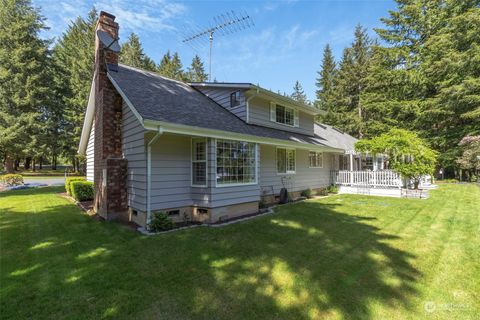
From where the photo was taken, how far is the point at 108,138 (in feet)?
26.4

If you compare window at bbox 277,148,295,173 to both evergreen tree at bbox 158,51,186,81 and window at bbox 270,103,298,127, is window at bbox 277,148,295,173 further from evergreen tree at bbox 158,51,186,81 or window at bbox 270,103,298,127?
evergreen tree at bbox 158,51,186,81

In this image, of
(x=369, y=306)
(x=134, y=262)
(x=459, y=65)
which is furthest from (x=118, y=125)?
(x=459, y=65)

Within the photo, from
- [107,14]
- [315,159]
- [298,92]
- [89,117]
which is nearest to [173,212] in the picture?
[107,14]

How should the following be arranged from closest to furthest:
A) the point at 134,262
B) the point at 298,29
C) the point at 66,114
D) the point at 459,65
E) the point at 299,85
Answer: the point at 134,262 < the point at 298,29 < the point at 459,65 < the point at 66,114 < the point at 299,85

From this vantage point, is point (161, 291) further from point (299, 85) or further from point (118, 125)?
point (299, 85)

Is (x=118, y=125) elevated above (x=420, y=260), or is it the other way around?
(x=118, y=125)

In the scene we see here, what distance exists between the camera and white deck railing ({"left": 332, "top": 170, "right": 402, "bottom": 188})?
13031mm

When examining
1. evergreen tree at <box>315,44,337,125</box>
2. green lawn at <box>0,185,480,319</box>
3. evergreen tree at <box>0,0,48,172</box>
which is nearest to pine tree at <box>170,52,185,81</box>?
evergreen tree at <box>0,0,48,172</box>

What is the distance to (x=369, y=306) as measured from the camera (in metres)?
3.19

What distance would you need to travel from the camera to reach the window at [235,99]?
35.7ft

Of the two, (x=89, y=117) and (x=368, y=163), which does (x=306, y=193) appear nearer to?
(x=368, y=163)

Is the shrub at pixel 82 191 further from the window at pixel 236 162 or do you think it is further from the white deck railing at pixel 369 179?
the white deck railing at pixel 369 179

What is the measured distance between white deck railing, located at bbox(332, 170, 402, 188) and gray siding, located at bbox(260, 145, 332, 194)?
29.6 inches

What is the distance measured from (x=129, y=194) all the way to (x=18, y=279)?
397cm
